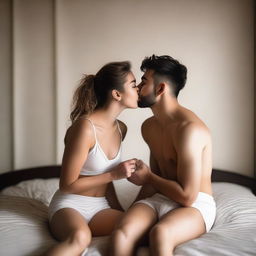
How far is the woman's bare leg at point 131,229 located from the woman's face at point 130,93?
33cm

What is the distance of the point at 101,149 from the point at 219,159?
0.86 m

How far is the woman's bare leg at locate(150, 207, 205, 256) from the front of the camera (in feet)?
2.90

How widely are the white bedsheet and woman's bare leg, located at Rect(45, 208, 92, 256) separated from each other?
0.04 meters

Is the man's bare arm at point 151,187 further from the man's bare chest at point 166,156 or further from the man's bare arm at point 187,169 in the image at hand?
the man's bare arm at point 187,169

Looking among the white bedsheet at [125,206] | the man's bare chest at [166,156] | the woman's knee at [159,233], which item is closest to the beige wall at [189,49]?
the white bedsheet at [125,206]

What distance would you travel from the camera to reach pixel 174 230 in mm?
944

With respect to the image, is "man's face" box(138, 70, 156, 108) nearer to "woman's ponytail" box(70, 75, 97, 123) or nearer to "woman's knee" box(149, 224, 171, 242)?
"woman's ponytail" box(70, 75, 97, 123)

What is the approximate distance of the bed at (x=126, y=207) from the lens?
3.14ft

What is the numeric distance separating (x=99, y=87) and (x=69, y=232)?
1.50 ft

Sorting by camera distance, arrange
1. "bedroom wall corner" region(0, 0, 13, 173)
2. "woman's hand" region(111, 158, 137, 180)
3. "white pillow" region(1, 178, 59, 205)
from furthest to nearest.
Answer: "bedroom wall corner" region(0, 0, 13, 173) < "white pillow" region(1, 178, 59, 205) < "woman's hand" region(111, 158, 137, 180)

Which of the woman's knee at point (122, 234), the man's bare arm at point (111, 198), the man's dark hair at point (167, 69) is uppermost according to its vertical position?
the man's dark hair at point (167, 69)

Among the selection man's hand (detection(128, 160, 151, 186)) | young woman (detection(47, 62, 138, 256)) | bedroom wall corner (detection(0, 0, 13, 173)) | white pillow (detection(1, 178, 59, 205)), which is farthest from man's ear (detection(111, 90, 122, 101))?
bedroom wall corner (detection(0, 0, 13, 173))

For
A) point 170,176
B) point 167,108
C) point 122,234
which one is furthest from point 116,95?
point 122,234

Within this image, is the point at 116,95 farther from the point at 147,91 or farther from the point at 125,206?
the point at 125,206
